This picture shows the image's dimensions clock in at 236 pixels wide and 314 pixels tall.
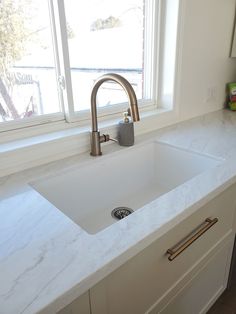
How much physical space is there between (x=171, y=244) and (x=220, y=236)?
391 millimetres

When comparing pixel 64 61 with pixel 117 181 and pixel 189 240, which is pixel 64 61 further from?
pixel 189 240

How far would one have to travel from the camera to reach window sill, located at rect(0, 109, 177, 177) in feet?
3.14

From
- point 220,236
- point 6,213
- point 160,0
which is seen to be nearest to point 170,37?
point 160,0

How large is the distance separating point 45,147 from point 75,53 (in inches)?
18.6

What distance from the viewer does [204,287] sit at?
3.59 ft

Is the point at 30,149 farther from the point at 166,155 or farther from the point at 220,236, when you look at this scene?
the point at 220,236

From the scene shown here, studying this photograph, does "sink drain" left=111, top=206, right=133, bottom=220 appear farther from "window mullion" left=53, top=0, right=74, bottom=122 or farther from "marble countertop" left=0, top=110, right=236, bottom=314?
"window mullion" left=53, top=0, right=74, bottom=122

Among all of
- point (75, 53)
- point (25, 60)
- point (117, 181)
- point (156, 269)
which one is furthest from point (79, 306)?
point (75, 53)

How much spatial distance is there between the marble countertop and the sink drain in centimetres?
28

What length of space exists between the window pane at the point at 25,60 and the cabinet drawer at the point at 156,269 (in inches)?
30.3

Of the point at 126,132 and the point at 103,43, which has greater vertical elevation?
the point at 103,43

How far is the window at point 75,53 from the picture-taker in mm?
1006

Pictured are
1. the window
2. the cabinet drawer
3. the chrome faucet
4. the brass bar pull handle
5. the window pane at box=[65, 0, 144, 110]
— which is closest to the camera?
the cabinet drawer

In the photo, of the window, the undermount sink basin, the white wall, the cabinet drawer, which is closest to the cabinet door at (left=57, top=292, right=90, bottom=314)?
the cabinet drawer
